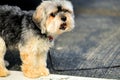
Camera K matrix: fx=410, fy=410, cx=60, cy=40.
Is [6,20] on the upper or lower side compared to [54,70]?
upper

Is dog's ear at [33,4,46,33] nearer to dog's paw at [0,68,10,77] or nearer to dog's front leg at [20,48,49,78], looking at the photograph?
dog's front leg at [20,48,49,78]

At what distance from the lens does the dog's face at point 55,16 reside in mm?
5301

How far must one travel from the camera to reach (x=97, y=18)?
9.52m

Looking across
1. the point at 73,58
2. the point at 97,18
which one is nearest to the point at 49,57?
the point at 73,58

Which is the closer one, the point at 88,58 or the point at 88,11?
the point at 88,58

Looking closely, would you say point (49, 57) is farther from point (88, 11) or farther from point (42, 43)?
point (88, 11)

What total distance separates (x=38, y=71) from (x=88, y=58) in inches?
44.5

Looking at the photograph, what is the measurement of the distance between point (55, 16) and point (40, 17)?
23cm

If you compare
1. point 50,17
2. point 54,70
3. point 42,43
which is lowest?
point 54,70

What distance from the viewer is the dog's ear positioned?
5398mm

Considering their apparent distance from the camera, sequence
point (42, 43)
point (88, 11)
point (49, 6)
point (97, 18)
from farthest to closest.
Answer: point (88, 11)
point (97, 18)
point (42, 43)
point (49, 6)

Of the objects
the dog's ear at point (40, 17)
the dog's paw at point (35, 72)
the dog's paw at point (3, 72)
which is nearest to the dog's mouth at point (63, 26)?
the dog's ear at point (40, 17)

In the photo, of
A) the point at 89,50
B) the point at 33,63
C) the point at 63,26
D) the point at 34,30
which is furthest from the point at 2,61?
the point at 89,50

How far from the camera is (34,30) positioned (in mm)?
5641
